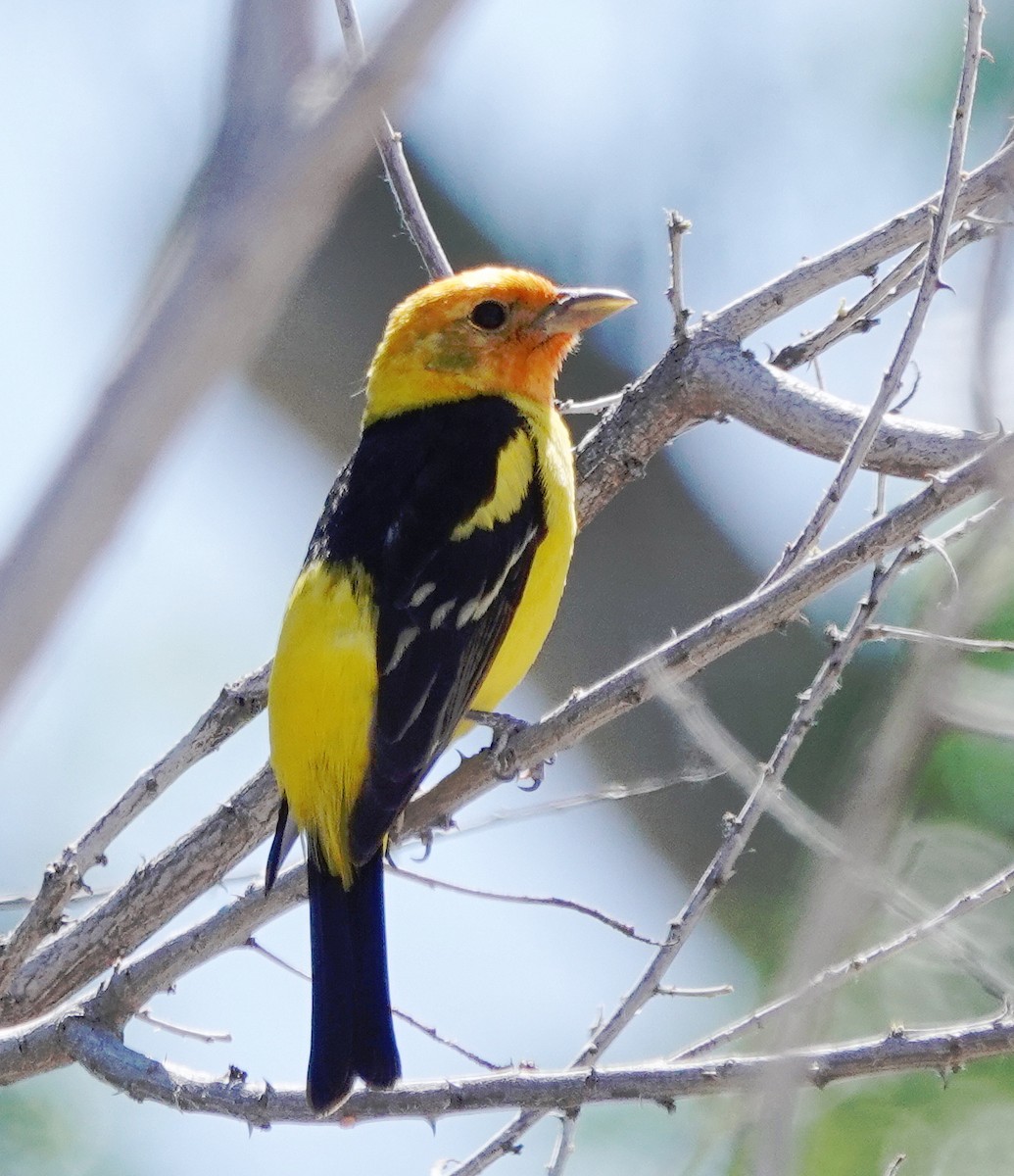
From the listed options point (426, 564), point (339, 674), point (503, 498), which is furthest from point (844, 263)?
point (339, 674)

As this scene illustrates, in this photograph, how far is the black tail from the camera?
3.77 m

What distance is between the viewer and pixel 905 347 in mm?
3348

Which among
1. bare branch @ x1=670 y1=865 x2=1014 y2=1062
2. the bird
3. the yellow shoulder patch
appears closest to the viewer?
bare branch @ x1=670 y1=865 x2=1014 y2=1062

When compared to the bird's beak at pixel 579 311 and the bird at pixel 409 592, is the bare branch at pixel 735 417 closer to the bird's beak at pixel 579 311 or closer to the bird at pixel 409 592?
the bird at pixel 409 592

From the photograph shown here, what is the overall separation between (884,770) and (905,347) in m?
1.79

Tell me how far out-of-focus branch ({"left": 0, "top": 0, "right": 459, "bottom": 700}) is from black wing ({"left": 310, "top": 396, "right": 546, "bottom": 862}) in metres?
2.90

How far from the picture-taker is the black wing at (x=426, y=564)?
13.8 ft

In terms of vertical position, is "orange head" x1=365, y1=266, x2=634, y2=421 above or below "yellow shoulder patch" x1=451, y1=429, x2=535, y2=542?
above

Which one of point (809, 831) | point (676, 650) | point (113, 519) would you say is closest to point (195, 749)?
point (676, 650)

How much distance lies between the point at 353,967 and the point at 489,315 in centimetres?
220

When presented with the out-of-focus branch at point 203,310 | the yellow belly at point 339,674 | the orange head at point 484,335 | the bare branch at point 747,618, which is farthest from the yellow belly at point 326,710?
the out-of-focus branch at point 203,310

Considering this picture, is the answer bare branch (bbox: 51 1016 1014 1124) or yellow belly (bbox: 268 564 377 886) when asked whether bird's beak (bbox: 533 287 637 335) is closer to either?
yellow belly (bbox: 268 564 377 886)

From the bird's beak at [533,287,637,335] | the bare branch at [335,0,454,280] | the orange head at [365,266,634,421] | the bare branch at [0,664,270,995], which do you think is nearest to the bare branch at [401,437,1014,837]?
the bare branch at [0,664,270,995]

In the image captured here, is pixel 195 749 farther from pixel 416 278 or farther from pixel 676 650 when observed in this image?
pixel 416 278
